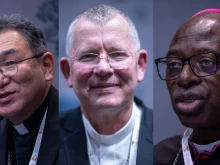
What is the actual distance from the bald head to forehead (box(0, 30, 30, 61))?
88 centimetres

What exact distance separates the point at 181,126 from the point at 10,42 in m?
1.09

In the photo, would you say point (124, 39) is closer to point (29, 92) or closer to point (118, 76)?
point (118, 76)

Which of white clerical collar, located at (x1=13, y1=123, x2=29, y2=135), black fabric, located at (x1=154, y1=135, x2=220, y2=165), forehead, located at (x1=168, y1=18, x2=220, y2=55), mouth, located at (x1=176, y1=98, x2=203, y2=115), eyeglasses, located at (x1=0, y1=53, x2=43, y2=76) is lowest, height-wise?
black fabric, located at (x1=154, y1=135, x2=220, y2=165)

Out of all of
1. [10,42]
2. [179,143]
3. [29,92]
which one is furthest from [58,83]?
[179,143]

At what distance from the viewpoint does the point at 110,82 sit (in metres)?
1.92

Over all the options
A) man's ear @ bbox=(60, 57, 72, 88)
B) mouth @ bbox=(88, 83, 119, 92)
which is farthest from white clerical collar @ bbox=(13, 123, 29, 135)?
mouth @ bbox=(88, 83, 119, 92)

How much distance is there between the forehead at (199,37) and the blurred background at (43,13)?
2.33ft

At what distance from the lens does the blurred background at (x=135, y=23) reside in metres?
1.97

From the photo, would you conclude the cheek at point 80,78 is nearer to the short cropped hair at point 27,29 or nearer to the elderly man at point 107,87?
the elderly man at point 107,87

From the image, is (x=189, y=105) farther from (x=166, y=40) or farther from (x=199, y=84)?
(x=166, y=40)

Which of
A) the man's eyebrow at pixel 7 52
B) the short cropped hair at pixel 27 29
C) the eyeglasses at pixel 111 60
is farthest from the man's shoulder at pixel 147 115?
the man's eyebrow at pixel 7 52

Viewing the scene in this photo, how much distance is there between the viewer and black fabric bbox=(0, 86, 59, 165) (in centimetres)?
210

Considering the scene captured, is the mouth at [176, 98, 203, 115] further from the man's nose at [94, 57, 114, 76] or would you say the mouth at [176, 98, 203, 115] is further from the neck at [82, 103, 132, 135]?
the man's nose at [94, 57, 114, 76]

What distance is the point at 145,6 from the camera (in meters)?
2.01
